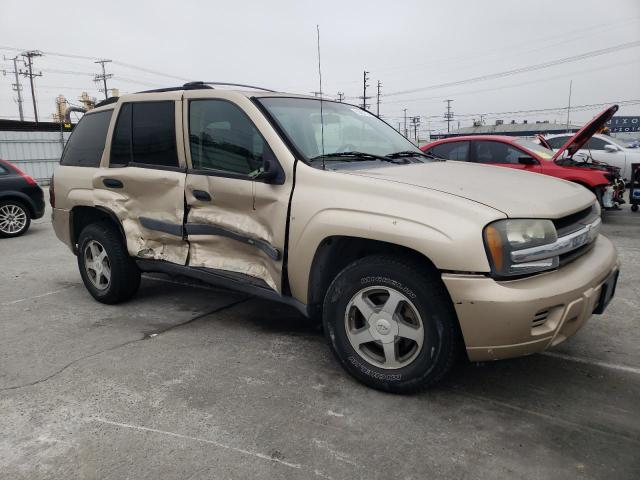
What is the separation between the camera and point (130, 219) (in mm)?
4109

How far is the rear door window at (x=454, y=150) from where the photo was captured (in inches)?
334

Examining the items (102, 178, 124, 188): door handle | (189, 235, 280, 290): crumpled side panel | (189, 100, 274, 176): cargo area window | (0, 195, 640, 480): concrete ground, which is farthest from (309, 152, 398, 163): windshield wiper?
(102, 178, 124, 188): door handle

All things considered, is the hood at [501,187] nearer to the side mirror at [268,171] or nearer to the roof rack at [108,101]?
the side mirror at [268,171]

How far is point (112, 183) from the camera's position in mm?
4188

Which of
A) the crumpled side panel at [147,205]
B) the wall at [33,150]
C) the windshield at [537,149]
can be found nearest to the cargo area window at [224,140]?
the crumpled side panel at [147,205]

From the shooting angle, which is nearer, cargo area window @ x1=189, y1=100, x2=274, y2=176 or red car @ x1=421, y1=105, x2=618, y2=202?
cargo area window @ x1=189, y1=100, x2=274, y2=176

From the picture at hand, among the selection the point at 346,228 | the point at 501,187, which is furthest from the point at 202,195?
the point at 501,187

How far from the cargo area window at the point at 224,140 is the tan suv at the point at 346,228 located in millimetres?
11

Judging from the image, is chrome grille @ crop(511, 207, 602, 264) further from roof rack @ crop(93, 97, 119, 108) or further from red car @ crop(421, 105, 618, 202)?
red car @ crop(421, 105, 618, 202)

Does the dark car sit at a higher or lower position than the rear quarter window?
lower

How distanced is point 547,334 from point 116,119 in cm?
370

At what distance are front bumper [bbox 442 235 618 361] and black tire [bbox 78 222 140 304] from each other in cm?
292

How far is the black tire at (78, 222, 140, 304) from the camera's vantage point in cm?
426

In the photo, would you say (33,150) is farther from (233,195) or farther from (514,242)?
(514,242)
